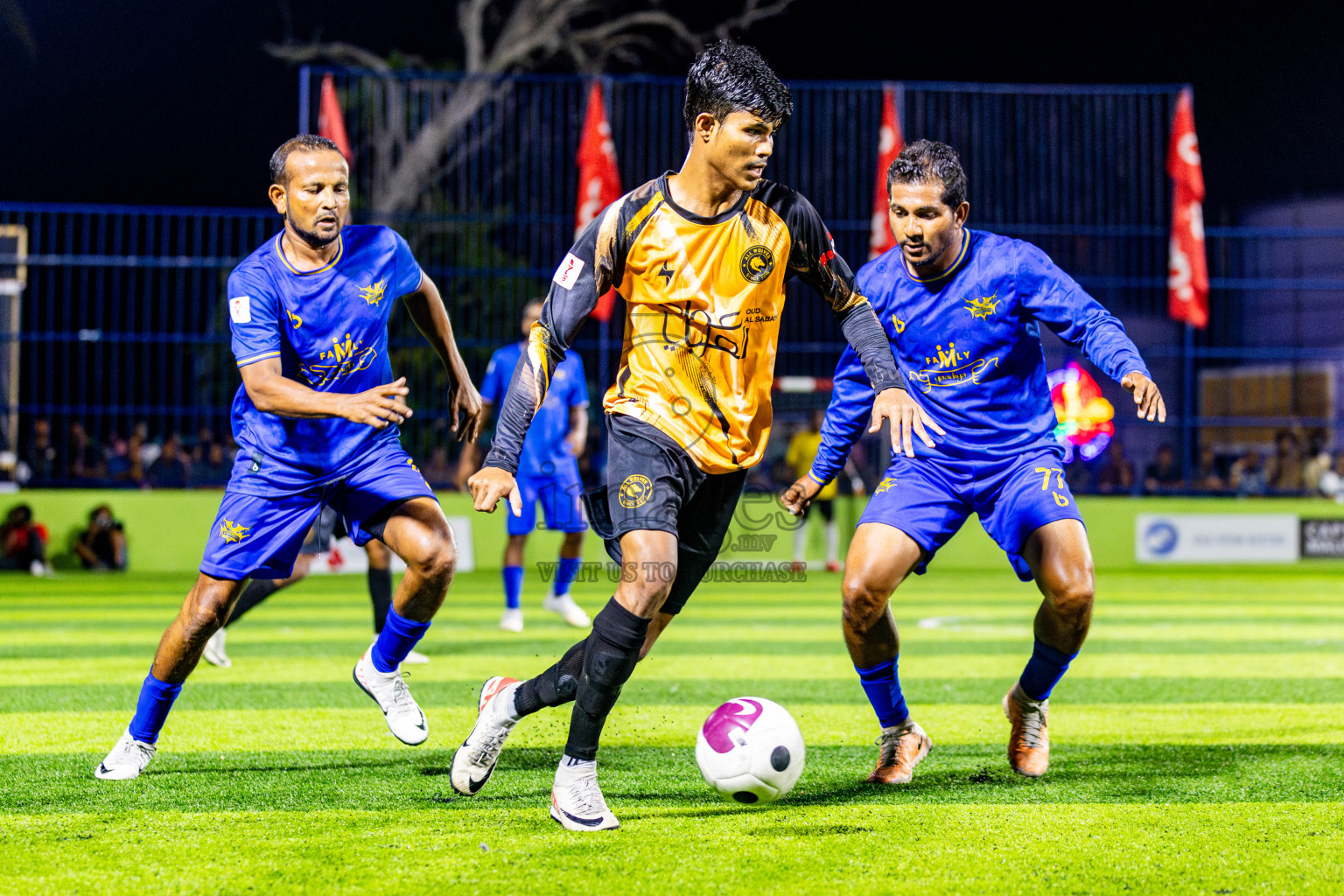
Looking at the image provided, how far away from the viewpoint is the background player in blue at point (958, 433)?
437 centimetres

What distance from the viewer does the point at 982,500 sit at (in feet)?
14.7

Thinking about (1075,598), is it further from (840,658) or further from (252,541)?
(840,658)

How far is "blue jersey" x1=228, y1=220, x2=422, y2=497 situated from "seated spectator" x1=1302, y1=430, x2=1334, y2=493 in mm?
15460

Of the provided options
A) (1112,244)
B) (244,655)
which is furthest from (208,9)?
(244,655)

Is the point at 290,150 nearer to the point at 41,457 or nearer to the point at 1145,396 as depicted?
the point at 1145,396

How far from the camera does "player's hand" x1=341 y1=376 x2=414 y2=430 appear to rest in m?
3.90

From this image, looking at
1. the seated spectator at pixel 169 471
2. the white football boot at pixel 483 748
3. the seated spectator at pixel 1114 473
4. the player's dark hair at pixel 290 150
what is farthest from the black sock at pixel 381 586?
the seated spectator at pixel 1114 473

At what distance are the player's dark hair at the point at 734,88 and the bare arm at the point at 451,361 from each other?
1.51m

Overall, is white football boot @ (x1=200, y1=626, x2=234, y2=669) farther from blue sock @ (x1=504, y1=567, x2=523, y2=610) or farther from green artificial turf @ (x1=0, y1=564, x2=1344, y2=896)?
blue sock @ (x1=504, y1=567, x2=523, y2=610)

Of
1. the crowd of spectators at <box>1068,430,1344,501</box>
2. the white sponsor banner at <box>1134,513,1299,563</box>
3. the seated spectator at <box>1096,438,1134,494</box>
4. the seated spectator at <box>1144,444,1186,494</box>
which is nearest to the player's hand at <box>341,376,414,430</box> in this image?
the crowd of spectators at <box>1068,430,1344,501</box>

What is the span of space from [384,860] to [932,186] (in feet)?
9.32

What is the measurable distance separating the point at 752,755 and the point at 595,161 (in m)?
13.7

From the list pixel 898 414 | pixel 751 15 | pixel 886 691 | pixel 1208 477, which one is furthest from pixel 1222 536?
pixel 898 414

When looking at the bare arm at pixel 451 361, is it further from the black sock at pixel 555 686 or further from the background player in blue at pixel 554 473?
the background player in blue at pixel 554 473
